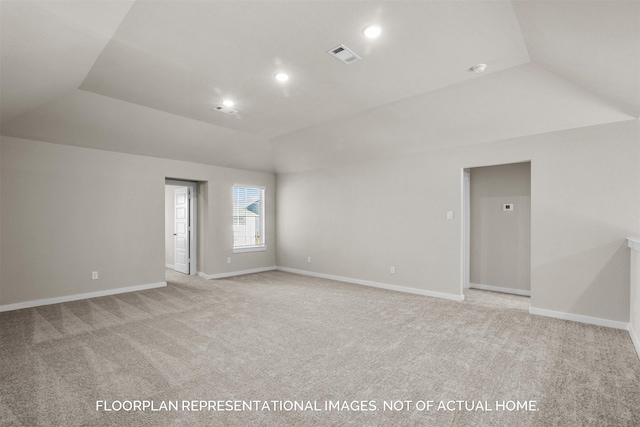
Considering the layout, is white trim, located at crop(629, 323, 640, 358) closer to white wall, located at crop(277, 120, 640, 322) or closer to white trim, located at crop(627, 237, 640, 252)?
white wall, located at crop(277, 120, 640, 322)

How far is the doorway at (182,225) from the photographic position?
6.90m

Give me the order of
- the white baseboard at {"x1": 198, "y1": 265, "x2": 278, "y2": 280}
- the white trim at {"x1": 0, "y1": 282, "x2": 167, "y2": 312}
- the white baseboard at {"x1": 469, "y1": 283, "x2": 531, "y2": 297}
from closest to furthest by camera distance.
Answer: the white trim at {"x1": 0, "y1": 282, "x2": 167, "y2": 312}
the white baseboard at {"x1": 469, "y1": 283, "x2": 531, "y2": 297}
the white baseboard at {"x1": 198, "y1": 265, "x2": 278, "y2": 280}

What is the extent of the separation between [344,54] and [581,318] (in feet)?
13.8

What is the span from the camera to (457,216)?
16.1ft

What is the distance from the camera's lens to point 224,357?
9.48 feet

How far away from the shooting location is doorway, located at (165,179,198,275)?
6.90 m

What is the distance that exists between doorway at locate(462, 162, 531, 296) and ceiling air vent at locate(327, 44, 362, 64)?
311cm

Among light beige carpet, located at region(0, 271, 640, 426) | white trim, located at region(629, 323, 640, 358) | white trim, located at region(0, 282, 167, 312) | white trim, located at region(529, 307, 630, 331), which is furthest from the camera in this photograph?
white trim, located at region(0, 282, 167, 312)

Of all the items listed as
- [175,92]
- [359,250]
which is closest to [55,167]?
[175,92]

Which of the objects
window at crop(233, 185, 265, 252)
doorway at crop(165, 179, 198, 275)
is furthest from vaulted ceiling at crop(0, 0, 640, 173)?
window at crop(233, 185, 265, 252)

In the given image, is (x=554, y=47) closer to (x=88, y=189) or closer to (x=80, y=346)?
(x=80, y=346)

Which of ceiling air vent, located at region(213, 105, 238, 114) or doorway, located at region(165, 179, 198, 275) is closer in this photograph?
ceiling air vent, located at region(213, 105, 238, 114)

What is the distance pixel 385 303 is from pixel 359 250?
1.61m

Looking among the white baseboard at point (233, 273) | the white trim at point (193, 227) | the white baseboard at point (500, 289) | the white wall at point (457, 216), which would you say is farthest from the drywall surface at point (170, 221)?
the white baseboard at point (500, 289)
